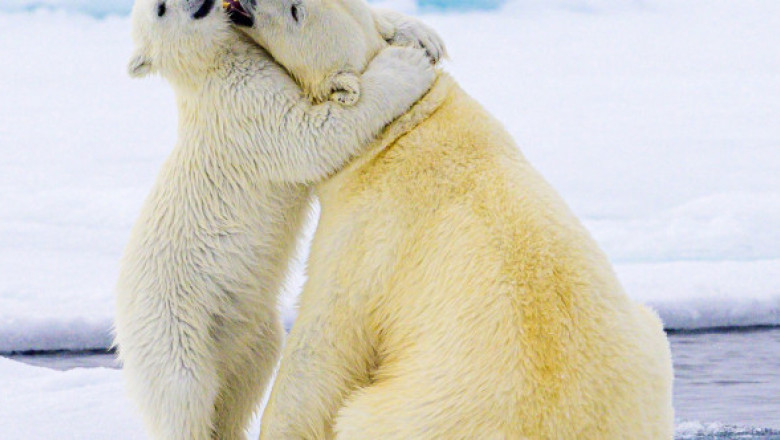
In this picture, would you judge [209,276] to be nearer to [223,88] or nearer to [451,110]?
[223,88]

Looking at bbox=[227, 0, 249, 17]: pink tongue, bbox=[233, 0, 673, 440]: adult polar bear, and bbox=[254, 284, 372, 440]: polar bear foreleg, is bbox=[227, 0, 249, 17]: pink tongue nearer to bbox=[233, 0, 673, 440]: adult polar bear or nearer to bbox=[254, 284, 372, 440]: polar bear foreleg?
bbox=[233, 0, 673, 440]: adult polar bear

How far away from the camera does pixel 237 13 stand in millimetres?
2943

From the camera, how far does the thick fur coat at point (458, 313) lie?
231 cm

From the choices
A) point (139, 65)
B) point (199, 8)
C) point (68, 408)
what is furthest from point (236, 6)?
point (68, 408)

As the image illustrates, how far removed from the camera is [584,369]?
7.59 ft

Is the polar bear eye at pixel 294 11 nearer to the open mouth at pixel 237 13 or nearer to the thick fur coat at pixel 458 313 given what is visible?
the open mouth at pixel 237 13

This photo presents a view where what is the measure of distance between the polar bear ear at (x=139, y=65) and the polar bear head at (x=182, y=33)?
0.03m

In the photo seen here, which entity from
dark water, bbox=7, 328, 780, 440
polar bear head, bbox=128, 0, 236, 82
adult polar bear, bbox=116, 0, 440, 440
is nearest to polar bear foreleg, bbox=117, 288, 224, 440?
adult polar bear, bbox=116, 0, 440, 440

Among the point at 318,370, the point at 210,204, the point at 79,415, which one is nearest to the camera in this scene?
the point at 318,370

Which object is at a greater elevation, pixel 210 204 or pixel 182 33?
pixel 182 33

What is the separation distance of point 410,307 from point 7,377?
3.98 meters

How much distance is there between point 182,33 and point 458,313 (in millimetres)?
1393

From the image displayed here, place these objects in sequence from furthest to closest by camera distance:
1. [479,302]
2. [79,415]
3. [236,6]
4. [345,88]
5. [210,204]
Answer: [79,415]
[210,204]
[236,6]
[345,88]
[479,302]

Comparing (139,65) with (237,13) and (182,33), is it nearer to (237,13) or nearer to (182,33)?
(182,33)
